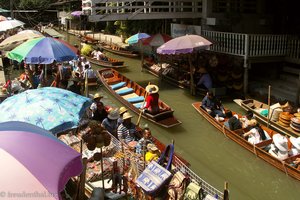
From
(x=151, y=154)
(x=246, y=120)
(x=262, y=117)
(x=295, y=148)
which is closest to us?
(x=151, y=154)

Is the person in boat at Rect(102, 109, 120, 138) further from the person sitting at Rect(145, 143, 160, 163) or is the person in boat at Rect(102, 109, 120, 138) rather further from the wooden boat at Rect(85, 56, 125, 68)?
the wooden boat at Rect(85, 56, 125, 68)

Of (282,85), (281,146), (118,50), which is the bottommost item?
(281,146)

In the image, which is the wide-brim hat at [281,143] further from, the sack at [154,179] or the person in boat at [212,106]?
the sack at [154,179]

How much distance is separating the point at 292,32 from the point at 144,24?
42.9ft

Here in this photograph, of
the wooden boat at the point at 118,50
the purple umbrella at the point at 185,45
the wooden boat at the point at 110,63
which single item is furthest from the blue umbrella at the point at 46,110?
the wooden boat at the point at 118,50

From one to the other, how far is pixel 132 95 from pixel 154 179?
10.3 meters

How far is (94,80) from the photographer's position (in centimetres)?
1808

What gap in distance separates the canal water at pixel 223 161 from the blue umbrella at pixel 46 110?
4.63m

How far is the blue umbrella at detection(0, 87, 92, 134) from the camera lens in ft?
20.0

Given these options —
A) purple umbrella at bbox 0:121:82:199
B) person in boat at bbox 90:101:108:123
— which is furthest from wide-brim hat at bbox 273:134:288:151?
purple umbrella at bbox 0:121:82:199

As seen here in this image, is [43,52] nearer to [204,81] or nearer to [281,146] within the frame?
[281,146]

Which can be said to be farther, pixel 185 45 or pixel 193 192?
pixel 185 45

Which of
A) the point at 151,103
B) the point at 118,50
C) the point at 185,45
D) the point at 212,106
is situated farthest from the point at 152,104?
the point at 118,50

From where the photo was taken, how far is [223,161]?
10719 mm
